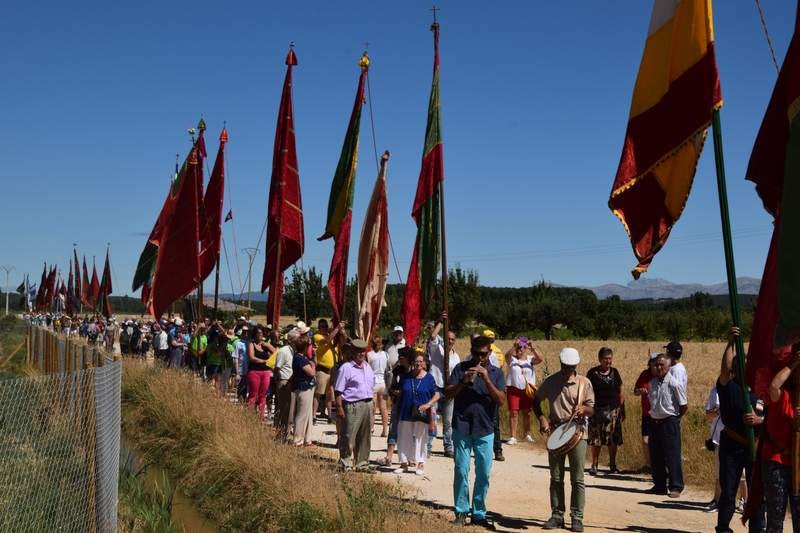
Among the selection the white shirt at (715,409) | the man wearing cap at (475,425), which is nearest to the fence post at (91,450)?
the man wearing cap at (475,425)

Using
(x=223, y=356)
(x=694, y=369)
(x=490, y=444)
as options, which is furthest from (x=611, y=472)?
(x=694, y=369)

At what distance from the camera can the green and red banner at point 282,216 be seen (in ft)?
47.4

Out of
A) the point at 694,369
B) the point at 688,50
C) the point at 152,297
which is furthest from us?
the point at 694,369

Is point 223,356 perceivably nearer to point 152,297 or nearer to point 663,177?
point 152,297

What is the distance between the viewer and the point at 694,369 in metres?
41.0

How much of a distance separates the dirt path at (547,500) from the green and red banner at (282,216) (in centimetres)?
297

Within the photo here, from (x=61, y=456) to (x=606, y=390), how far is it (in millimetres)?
7419

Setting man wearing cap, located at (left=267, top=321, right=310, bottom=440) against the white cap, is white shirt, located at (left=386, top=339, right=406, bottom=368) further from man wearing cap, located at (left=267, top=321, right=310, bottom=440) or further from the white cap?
the white cap

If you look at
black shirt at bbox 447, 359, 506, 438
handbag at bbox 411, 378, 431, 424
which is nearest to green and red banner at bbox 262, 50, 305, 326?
handbag at bbox 411, 378, 431, 424

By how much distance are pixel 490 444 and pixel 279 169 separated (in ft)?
23.3

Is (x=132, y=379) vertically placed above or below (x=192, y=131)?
below

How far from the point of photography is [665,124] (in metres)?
7.09

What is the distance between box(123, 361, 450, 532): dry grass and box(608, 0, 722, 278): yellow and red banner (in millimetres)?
3124

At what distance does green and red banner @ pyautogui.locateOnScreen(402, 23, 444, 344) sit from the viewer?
44.7 feet
